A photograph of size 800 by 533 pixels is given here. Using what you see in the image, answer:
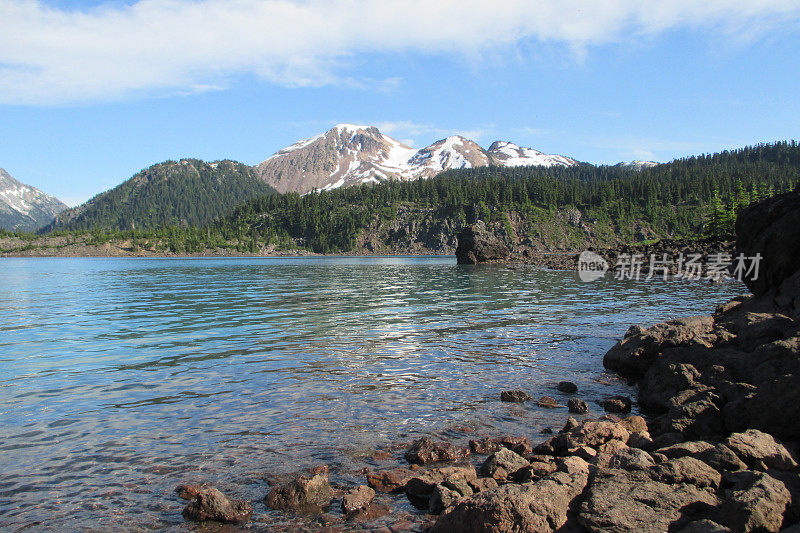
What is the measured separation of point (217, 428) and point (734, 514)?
10.8 meters

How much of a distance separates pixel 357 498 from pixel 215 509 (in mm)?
2382

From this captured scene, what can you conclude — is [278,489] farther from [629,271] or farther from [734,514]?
[629,271]

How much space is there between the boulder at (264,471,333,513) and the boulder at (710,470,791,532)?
6.15 metres

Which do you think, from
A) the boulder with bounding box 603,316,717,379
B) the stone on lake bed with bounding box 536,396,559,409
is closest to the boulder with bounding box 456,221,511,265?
the boulder with bounding box 603,316,717,379

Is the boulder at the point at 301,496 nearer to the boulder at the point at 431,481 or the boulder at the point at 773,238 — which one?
the boulder at the point at 431,481

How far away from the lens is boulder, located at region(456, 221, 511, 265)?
13062 cm

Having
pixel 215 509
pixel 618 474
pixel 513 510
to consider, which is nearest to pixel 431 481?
pixel 513 510

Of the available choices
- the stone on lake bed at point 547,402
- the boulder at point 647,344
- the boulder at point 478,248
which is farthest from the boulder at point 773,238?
the boulder at point 478,248

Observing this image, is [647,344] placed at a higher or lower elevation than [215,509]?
higher

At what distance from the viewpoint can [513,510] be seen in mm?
6840

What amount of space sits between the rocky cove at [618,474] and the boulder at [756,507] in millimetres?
15

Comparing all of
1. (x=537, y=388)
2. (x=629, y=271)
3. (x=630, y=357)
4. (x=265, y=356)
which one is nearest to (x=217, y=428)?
(x=265, y=356)

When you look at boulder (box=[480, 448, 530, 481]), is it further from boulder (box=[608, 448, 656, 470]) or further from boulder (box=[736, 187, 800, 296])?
boulder (box=[736, 187, 800, 296])

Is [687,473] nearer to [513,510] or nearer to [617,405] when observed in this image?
[513,510]
